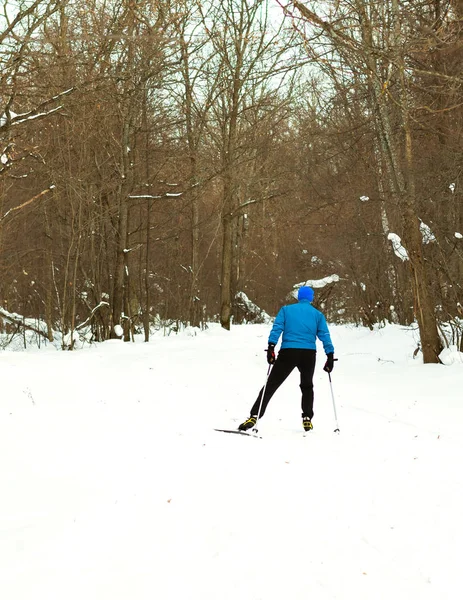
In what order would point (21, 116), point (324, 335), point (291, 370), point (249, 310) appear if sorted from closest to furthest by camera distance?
1. point (291, 370)
2. point (324, 335)
3. point (21, 116)
4. point (249, 310)

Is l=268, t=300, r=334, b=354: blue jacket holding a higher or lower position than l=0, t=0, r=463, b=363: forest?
lower

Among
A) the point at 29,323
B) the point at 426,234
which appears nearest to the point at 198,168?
the point at 29,323

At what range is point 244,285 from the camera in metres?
36.8

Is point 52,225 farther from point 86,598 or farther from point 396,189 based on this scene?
point 86,598

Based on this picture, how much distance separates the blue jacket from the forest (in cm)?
294

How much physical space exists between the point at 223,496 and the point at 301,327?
3.44m

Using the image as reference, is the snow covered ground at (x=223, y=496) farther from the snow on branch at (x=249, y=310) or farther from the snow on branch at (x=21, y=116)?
the snow on branch at (x=249, y=310)

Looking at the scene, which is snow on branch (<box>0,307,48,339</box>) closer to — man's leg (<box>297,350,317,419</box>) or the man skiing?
the man skiing

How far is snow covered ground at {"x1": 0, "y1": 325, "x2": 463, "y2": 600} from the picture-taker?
350 cm

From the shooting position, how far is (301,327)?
7996 millimetres

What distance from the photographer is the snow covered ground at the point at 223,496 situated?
3.50 metres

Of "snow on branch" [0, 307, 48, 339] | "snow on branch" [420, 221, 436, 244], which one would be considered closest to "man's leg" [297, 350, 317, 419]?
"snow on branch" [420, 221, 436, 244]

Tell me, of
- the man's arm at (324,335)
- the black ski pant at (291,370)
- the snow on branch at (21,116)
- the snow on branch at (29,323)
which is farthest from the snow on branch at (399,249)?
the snow on branch at (29,323)

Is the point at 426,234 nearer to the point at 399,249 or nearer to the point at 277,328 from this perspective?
the point at 399,249
